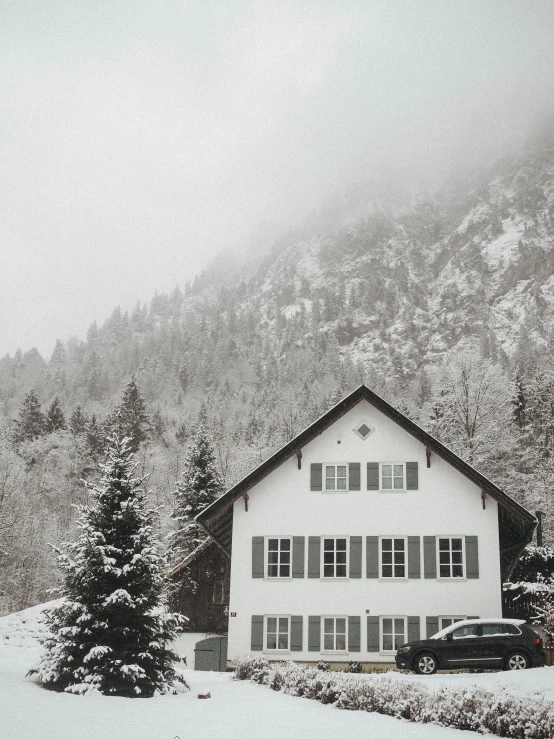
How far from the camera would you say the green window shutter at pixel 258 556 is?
31547 mm

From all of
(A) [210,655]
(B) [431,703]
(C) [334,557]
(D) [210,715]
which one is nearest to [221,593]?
(A) [210,655]

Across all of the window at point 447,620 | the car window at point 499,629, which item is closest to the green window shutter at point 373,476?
the window at point 447,620

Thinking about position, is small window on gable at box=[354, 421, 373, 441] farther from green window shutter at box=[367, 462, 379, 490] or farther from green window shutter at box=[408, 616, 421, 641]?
green window shutter at box=[408, 616, 421, 641]

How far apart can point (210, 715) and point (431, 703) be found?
462 centimetres

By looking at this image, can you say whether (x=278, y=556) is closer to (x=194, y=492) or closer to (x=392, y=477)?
(x=392, y=477)

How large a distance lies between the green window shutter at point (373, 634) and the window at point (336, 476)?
527cm

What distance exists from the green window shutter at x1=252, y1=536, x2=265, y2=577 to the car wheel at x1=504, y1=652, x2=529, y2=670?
1157cm

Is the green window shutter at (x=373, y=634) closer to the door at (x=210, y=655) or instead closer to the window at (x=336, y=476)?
the window at (x=336, y=476)

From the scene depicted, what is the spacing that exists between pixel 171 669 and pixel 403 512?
45.3ft

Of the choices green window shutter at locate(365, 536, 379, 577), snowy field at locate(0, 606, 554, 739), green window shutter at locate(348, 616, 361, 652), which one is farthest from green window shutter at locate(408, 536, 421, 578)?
snowy field at locate(0, 606, 554, 739)

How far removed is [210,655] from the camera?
32875 millimetres

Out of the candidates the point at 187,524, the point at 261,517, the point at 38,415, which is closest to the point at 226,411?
the point at 38,415

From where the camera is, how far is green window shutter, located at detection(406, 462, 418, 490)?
31.6 metres

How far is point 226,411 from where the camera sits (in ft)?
494
